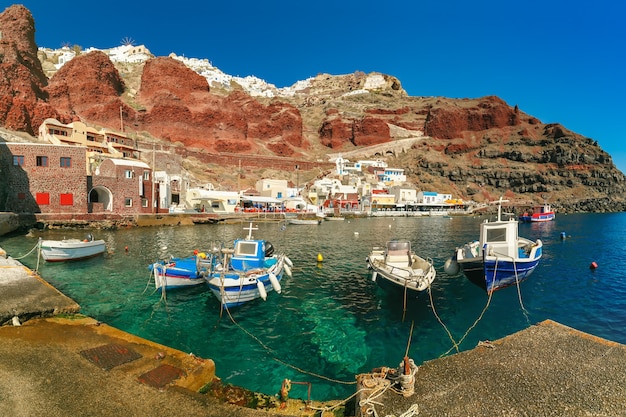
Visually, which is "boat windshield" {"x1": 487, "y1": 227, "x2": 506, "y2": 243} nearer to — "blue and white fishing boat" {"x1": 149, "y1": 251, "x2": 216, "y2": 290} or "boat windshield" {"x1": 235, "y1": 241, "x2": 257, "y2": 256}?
"boat windshield" {"x1": 235, "y1": 241, "x2": 257, "y2": 256}

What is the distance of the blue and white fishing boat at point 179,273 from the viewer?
16109 mm

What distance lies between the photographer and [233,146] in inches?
4205

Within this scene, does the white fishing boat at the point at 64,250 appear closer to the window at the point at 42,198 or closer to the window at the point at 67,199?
the window at the point at 67,199

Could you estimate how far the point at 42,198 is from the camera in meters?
39.8

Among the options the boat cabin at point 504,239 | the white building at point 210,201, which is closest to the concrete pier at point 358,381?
the boat cabin at point 504,239

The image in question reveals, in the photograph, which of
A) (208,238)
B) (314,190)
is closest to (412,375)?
(208,238)

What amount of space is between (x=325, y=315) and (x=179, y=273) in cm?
796

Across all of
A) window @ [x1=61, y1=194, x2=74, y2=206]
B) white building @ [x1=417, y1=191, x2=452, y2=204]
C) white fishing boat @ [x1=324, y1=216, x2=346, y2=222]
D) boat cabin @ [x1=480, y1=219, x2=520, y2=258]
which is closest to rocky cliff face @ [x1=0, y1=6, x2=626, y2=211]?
white building @ [x1=417, y1=191, x2=452, y2=204]

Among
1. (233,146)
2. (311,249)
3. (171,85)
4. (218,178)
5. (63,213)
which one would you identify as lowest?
(311,249)

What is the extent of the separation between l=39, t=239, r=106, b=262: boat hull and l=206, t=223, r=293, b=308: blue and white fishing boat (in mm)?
13808

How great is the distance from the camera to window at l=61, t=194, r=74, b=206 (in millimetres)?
40844

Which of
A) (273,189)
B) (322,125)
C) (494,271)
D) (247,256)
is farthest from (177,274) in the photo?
(322,125)

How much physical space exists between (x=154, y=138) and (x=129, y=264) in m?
83.7

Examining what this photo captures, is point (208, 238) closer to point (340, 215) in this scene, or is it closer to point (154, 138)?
point (340, 215)
